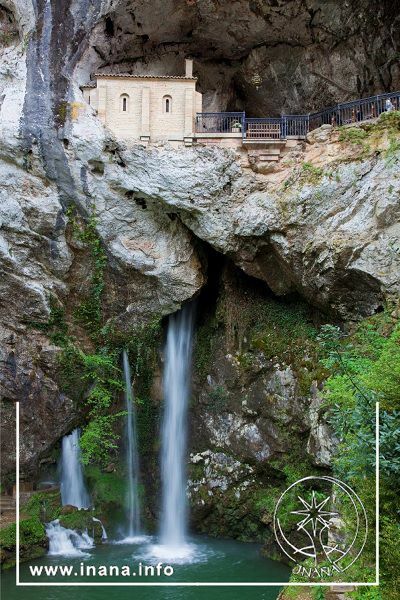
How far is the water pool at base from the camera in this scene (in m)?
10.5

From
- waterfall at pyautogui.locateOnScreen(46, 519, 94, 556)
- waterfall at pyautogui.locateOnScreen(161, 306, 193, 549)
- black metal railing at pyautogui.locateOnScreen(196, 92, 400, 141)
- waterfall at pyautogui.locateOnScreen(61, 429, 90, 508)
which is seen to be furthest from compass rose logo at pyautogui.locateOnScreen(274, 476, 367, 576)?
black metal railing at pyautogui.locateOnScreen(196, 92, 400, 141)

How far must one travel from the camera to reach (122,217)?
14.1m

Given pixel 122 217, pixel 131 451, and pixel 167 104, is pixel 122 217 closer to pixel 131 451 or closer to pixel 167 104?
pixel 167 104

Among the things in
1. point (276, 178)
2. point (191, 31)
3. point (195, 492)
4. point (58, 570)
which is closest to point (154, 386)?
point (195, 492)

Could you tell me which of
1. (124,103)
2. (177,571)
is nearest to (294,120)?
(124,103)

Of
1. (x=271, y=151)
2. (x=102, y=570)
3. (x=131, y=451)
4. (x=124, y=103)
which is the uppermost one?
(x=124, y=103)

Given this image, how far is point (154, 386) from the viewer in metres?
15.4

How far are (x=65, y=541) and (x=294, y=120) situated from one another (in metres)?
12.3

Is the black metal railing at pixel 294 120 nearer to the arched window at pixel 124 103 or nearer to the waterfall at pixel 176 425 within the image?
the arched window at pixel 124 103

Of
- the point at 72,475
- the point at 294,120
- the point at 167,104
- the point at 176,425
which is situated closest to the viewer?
the point at 72,475

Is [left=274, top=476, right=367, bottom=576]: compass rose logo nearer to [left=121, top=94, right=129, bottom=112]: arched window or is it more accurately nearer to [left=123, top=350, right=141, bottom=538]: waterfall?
[left=123, top=350, right=141, bottom=538]: waterfall

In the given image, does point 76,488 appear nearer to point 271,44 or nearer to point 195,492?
point 195,492

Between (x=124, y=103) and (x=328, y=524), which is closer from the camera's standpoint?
(x=328, y=524)

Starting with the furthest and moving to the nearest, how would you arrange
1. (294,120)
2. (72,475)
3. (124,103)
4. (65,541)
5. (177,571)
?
(294,120), (124,103), (72,475), (65,541), (177,571)
